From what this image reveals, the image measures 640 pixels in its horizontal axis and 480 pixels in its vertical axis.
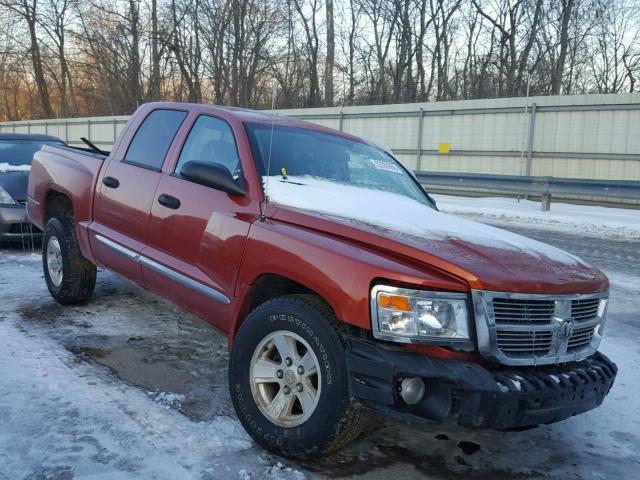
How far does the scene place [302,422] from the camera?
2.65 meters

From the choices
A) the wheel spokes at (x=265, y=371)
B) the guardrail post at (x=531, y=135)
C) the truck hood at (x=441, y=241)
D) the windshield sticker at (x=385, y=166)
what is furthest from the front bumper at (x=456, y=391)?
the guardrail post at (x=531, y=135)

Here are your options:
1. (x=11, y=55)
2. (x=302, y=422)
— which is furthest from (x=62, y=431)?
(x=11, y=55)

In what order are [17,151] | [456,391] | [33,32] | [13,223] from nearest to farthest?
1. [456,391]
2. [13,223]
3. [17,151]
4. [33,32]

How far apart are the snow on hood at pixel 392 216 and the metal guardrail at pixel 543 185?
10559 millimetres

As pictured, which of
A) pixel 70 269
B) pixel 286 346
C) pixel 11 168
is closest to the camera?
pixel 286 346

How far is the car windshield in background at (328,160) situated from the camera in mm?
3561

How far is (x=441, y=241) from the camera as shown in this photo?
9.05ft

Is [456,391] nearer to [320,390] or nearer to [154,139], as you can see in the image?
[320,390]

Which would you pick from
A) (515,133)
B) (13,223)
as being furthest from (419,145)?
(13,223)

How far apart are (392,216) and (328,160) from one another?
894mm

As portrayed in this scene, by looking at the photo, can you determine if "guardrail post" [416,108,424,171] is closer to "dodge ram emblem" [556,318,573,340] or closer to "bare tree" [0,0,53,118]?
"dodge ram emblem" [556,318,573,340]

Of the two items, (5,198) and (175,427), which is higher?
(5,198)

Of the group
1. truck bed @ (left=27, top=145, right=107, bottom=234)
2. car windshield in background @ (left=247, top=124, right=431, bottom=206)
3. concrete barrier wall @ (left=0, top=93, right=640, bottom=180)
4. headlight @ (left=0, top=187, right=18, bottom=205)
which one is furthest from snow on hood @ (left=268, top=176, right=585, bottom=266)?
concrete barrier wall @ (left=0, top=93, right=640, bottom=180)

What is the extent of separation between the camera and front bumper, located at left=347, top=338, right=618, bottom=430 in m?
2.31
